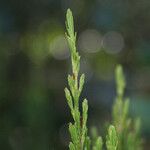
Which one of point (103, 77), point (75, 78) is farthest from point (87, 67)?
point (75, 78)

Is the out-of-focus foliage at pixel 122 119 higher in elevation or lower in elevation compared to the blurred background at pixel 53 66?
higher

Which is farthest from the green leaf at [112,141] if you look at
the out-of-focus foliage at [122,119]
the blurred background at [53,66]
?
the blurred background at [53,66]

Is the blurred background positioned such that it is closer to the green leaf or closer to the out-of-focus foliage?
the out-of-focus foliage

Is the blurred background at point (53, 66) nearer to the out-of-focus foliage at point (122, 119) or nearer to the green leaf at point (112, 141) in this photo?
the out-of-focus foliage at point (122, 119)

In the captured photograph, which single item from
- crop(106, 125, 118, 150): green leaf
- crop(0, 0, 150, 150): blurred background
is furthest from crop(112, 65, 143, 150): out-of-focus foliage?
crop(0, 0, 150, 150): blurred background

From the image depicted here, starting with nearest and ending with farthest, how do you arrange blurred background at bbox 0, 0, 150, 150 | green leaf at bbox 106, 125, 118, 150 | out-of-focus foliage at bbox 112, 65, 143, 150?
1. green leaf at bbox 106, 125, 118, 150
2. out-of-focus foliage at bbox 112, 65, 143, 150
3. blurred background at bbox 0, 0, 150, 150

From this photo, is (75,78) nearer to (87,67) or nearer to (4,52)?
(4,52)

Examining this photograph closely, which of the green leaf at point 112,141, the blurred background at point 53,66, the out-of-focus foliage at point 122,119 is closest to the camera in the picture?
the green leaf at point 112,141

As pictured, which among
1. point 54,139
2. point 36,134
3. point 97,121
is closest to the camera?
point 36,134
